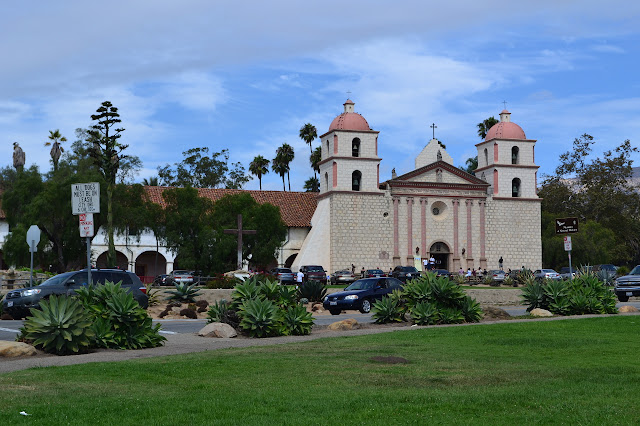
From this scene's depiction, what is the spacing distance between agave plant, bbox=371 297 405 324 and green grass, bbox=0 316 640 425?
18.3 ft

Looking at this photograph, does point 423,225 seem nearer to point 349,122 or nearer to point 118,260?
point 349,122

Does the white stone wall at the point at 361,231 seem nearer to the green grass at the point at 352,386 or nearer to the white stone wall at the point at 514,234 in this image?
the white stone wall at the point at 514,234

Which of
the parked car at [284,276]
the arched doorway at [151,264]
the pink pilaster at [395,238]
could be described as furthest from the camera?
the pink pilaster at [395,238]

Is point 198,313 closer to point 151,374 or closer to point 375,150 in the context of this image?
point 151,374

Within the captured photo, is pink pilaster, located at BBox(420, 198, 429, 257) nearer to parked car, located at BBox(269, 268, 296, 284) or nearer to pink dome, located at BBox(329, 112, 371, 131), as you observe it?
pink dome, located at BBox(329, 112, 371, 131)

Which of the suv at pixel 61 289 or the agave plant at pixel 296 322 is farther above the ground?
the suv at pixel 61 289

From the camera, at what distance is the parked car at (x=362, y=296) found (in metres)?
29.6

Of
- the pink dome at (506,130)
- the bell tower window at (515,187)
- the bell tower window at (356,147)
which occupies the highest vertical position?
the pink dome at (506,130)

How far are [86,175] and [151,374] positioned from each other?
137 ft

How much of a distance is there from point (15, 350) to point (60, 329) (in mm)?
839

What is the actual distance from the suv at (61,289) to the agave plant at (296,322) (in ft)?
20.2

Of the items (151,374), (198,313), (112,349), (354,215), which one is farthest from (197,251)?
(151,374)

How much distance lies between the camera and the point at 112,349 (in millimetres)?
15680

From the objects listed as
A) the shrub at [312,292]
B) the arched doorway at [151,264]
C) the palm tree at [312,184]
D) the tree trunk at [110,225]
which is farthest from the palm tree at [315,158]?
the shrub at [312,292]
